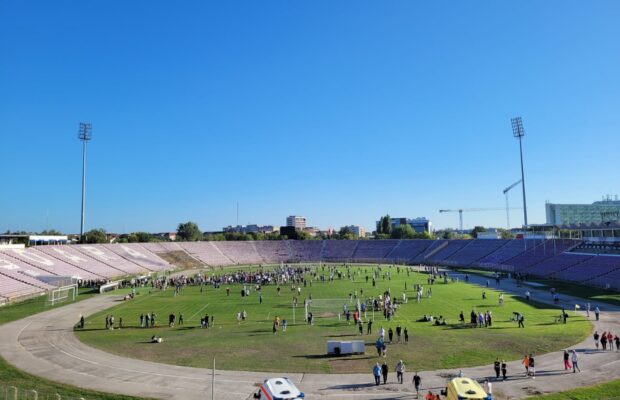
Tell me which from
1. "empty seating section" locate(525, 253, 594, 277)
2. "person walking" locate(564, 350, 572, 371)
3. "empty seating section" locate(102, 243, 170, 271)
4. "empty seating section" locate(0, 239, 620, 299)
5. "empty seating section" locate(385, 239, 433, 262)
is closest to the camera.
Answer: "person walking" locate(564, 350, 572, 371)

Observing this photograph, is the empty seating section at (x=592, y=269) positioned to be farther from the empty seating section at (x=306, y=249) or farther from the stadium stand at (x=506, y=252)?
the empty seating section at (x=306, y=249)

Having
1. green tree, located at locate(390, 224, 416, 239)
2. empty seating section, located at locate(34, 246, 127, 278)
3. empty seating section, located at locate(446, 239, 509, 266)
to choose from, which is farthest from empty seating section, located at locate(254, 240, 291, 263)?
green tree, located at locate(390, 224, 416, 239)

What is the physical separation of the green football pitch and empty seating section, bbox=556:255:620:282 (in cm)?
1574

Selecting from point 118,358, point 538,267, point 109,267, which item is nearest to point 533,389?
point 118,358

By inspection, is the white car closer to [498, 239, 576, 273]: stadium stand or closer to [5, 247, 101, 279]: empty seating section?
[5, 247, 101, 279]: empty seating section

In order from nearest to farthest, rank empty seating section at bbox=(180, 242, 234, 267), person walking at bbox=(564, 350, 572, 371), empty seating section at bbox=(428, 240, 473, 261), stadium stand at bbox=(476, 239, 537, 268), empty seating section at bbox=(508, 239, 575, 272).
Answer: person walking at bbox=(564, 350, 572, 371) < empty seating section at bbox=(508, 239, 575, 272) < stadium stand at bbox=(476, 239, 537, 268) < empty seating section at bbox=(428, 240, 473, 261) < empty seating section at bbox=(180, 242, 234, 267)

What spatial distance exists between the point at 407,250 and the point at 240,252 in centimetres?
4199

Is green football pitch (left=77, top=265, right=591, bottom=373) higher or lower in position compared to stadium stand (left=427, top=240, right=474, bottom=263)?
lower

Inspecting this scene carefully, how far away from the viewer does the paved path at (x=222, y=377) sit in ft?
60.0

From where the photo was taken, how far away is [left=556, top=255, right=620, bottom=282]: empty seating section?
5153cm

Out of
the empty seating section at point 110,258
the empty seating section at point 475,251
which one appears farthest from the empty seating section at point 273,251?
the empty seating section at point 475,251

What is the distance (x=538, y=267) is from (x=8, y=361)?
66559 mm

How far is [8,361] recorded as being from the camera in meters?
23.2

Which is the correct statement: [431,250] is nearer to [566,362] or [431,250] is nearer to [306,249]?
[306,249]
